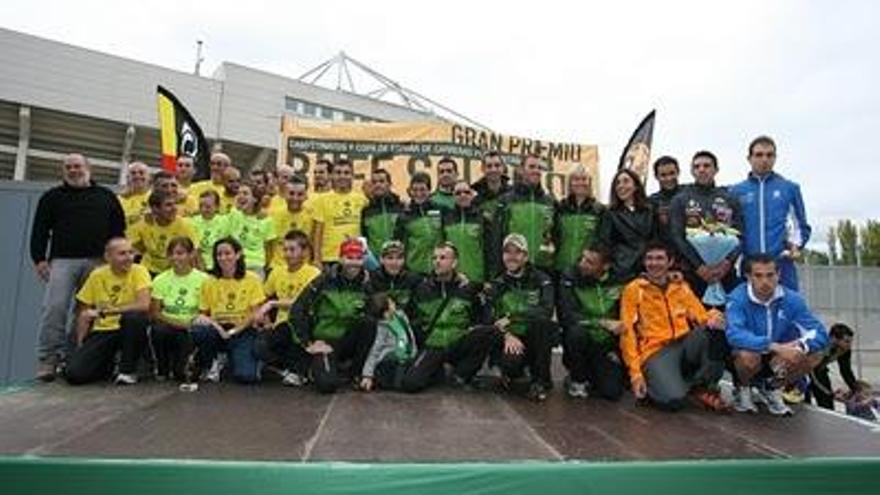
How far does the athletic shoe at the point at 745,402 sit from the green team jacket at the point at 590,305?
37.8 inches

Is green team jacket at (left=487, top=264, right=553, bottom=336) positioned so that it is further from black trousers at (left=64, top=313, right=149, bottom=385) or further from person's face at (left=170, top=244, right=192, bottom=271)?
black trousers at (left=64, top=313, right=149, bottom=385)

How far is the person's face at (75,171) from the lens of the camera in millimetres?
6461

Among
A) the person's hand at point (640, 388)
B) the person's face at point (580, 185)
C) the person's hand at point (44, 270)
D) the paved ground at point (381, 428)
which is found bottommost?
the paved ground at point (381, 428)

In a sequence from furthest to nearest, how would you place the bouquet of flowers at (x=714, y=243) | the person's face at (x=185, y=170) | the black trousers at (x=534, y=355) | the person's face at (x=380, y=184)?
the person's face at (x=185, y=170), the person's face at (x=380, y=184), the bouquet of flowers at (x=714, y=243), the black trousers at (x=534, y=355)

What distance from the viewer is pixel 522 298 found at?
19.5 ft

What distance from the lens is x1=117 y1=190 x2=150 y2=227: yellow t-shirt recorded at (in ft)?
22.7

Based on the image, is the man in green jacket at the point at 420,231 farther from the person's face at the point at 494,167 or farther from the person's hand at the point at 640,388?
the person's hand at the point at 640,388

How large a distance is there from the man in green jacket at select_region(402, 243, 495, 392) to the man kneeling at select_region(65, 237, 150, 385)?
2.23 meters

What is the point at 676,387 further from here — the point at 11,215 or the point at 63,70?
the point at 63,70

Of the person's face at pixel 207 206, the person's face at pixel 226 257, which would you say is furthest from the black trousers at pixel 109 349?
the person's face at pixel 207 206

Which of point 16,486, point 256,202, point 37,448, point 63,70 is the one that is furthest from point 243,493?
point 63,70

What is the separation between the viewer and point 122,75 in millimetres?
24859

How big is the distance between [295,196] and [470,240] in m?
1.78

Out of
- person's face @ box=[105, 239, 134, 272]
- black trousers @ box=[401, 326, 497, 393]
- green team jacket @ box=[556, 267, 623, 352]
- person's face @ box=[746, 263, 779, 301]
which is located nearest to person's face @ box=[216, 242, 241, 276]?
person's face @ box=[105, 239, 134, 272]
